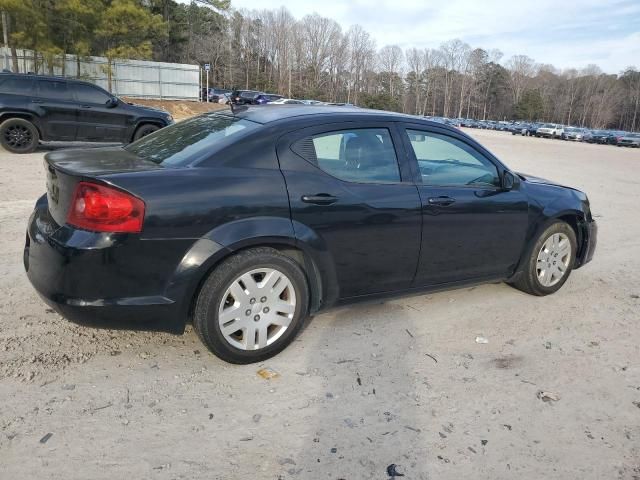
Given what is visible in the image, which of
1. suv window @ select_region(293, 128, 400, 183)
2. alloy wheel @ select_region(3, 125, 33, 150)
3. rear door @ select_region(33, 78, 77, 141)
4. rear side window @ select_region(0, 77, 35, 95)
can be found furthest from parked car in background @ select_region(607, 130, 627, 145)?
suv window @ select_region(293, 128, 400, 183)

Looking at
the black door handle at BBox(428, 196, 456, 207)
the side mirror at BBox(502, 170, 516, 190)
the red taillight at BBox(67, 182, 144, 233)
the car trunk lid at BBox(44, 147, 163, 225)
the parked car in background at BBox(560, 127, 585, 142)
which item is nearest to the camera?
the red taillight at BBox(67, 182, 144, 233)

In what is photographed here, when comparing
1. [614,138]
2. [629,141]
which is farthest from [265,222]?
[614,138]

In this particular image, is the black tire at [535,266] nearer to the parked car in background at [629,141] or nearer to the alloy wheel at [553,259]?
the alloy wheel at [553,259]

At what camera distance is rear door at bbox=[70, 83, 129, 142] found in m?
11.4

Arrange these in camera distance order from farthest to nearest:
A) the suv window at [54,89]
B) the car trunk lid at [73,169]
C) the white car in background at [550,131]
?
the white car in background at [550,131] → the suv window at [54,89] → the car trunk lid at [73,169]

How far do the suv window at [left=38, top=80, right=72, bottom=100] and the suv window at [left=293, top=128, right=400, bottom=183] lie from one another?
32.2ft

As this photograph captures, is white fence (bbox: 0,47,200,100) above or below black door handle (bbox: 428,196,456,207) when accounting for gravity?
above

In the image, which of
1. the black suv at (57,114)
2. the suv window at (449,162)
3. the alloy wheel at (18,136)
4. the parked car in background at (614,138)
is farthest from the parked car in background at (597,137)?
the suv window at (449,162)

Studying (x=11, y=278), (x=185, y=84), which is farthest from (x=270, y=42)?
(x=11, y=278)

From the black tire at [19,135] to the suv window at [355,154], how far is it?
9.91 metres

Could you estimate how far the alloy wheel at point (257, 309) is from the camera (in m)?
3.13

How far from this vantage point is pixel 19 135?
11078 millimetres

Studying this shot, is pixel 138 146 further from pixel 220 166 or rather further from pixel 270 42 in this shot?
pixel 270 42

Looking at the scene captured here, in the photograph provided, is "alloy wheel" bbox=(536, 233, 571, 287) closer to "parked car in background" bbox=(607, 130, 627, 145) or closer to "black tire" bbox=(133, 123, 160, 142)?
"black tire" bbox=(133, 123, 160, 142)
